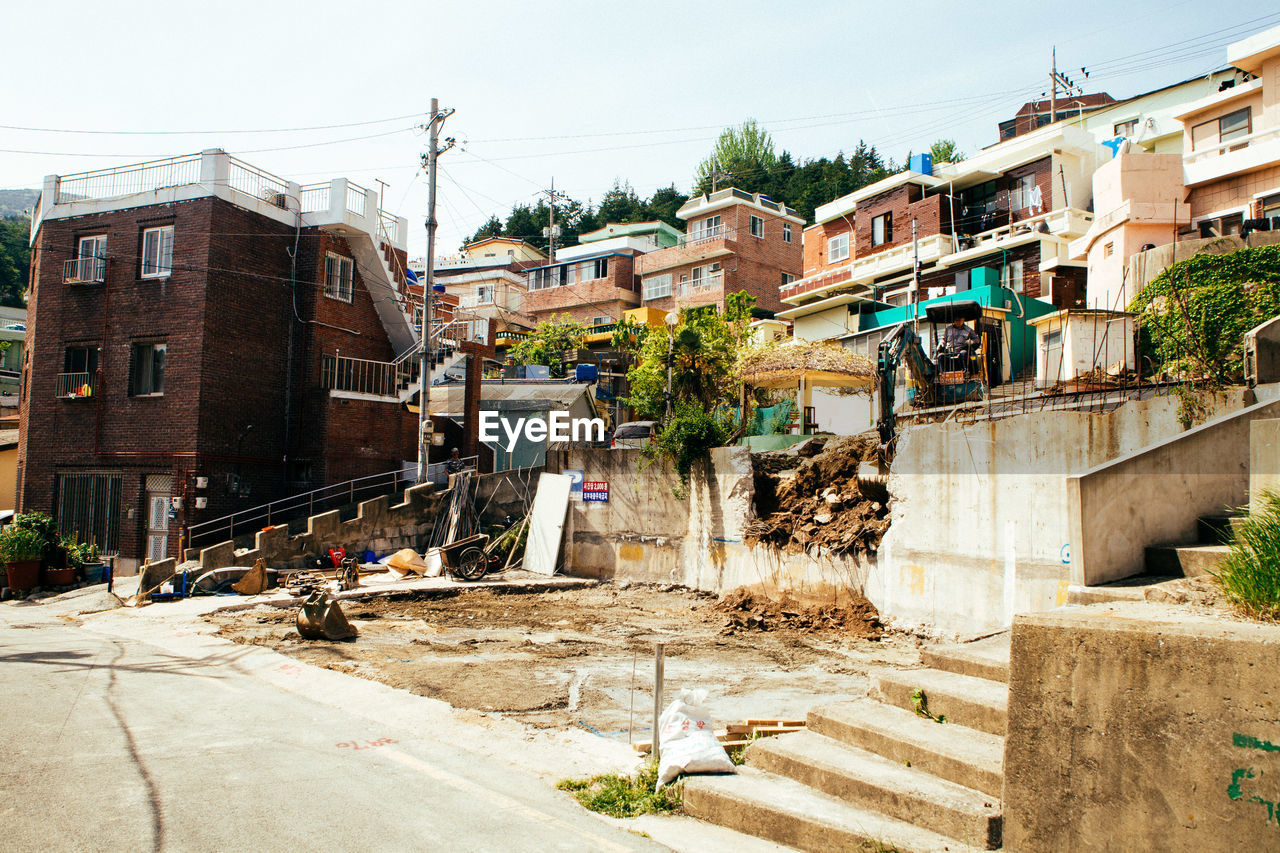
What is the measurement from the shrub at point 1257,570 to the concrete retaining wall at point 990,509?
4.17 m

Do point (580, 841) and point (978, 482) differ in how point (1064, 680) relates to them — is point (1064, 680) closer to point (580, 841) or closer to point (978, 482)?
point (580, 841)

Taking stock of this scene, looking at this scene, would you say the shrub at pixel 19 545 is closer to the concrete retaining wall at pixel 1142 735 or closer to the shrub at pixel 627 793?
the shrub at pixel 627 793

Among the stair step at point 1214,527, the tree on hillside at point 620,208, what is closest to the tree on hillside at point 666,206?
the tree on hillside at point 620,208

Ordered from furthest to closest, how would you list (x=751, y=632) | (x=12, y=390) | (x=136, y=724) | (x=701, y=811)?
1. (x=12, y=390)
2. (x=751, y=632)
3. (x=136, y=724)
4. (x=701, y=811)

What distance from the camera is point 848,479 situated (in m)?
14.8

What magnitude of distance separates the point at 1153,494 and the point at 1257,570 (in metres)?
2.56

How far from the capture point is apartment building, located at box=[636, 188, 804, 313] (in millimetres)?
42000

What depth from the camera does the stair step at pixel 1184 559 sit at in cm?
603

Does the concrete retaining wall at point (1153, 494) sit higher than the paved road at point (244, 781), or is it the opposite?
the concrete retaining wall at point (1153, 494)

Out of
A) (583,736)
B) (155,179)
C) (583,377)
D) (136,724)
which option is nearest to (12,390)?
(155,179)

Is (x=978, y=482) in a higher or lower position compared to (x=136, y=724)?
higher

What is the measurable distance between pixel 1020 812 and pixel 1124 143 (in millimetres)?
25348

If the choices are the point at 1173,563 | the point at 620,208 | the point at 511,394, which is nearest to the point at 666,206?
the point at 620,208

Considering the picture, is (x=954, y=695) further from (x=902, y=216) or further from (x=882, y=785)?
(x=902, y=216)
